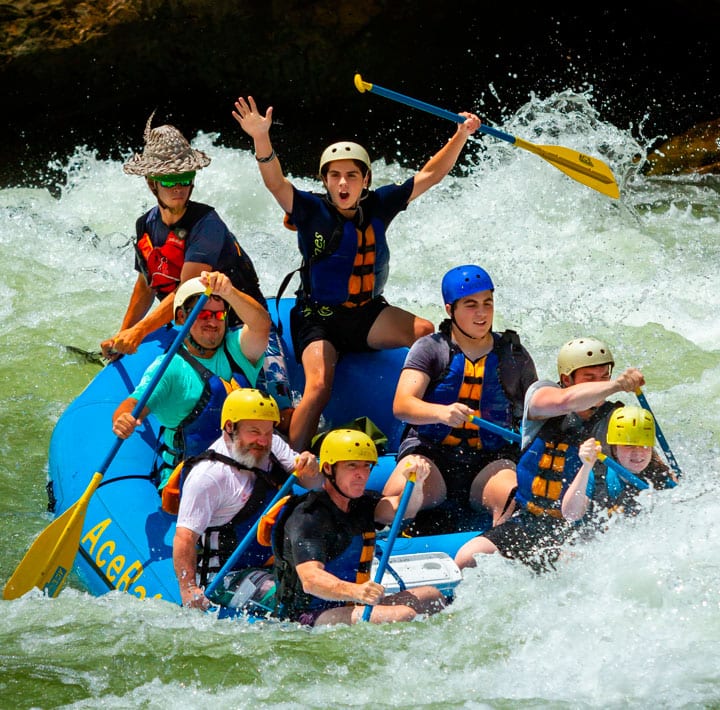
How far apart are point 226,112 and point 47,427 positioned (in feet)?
16.6

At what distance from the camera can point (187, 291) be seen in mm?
4465

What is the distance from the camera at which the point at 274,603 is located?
389 centimetres

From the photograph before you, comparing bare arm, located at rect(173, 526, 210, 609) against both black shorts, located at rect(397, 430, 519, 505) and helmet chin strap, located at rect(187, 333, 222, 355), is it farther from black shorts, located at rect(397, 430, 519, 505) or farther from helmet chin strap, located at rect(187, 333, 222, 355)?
black shorts, located at rect(397, 430, 519, 505)

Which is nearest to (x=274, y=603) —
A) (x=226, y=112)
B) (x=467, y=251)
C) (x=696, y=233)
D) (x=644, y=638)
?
(x=644, y=638)

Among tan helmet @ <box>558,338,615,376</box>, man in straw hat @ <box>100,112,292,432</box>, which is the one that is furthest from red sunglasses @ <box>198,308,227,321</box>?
tan helmet @ <box>558,338,615,376</box>

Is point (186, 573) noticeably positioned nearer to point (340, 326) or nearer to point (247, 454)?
point (247, 454)

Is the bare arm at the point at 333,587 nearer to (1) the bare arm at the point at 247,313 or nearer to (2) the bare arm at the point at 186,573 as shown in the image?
(2) the bare arm at the point at 186,573

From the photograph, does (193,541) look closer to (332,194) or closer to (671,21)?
(332,194)

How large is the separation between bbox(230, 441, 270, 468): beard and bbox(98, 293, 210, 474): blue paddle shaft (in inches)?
16.6

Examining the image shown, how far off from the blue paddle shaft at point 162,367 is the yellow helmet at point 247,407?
361 mm

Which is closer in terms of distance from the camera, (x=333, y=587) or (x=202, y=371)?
(x=333, y=587)

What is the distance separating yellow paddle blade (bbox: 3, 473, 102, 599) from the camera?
4.31 m

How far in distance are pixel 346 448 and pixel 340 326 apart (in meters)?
1.34

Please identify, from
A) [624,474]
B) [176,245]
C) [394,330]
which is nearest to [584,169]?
[394,330]
